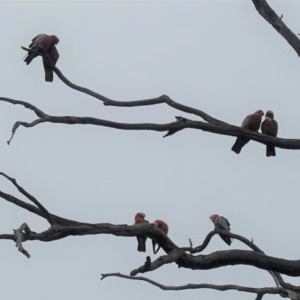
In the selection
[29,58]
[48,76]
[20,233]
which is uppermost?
[29,58]

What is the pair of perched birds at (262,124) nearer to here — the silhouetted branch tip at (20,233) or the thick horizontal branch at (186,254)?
the thick horizontal branch at (186,254)

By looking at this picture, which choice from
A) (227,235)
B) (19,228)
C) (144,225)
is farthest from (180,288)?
(19,228)

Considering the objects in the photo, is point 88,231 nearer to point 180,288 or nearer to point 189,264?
point 189,264

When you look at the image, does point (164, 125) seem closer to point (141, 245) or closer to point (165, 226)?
point (141, 245)

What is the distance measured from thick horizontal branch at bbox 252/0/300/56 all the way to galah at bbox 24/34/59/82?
5.62 ft

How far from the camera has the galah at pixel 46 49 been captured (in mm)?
8002

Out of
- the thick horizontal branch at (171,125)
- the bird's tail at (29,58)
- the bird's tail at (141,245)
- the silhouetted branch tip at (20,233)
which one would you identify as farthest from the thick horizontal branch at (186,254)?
the bird's tail at (29,58)

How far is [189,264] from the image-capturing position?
21.1 ft

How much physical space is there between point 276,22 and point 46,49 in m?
2.21

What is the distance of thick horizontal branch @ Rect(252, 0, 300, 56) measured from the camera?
288 inches

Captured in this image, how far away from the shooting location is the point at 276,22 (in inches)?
291

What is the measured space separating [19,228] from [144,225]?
2.79 feet

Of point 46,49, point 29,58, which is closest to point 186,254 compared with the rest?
point 29,58

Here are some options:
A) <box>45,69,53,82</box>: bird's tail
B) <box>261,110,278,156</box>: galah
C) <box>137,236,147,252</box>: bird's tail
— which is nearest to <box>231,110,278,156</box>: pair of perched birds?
<box>261,110,278,156</box>: galah
